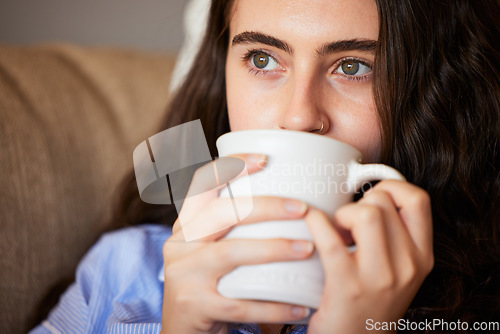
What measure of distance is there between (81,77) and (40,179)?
36 centimetres

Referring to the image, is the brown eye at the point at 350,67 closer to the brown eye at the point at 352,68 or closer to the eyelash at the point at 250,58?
the brown eye at the point at 352,68

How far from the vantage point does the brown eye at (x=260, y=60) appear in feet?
2.81

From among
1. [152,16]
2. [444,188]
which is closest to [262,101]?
[444,188]

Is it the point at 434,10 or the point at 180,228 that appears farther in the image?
the point at 434,10

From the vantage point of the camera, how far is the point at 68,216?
106cm

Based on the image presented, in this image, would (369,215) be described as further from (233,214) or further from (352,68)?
(352,68)

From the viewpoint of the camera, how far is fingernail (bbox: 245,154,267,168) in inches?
20.9

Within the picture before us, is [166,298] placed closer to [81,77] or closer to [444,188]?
[444,188]

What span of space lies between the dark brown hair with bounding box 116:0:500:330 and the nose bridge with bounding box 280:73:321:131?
0.14 m

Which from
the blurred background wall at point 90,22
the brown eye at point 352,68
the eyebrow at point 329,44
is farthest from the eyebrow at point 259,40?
the blurred background wall at point 90,22

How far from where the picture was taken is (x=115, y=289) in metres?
1.01

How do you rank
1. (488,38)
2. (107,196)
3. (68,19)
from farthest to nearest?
(68,19) < (107,196) < (488,38)

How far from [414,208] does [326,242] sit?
0.13 m

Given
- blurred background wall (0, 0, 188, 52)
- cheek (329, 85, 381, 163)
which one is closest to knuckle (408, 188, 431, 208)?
cheek (329, 85, 381, 163)
